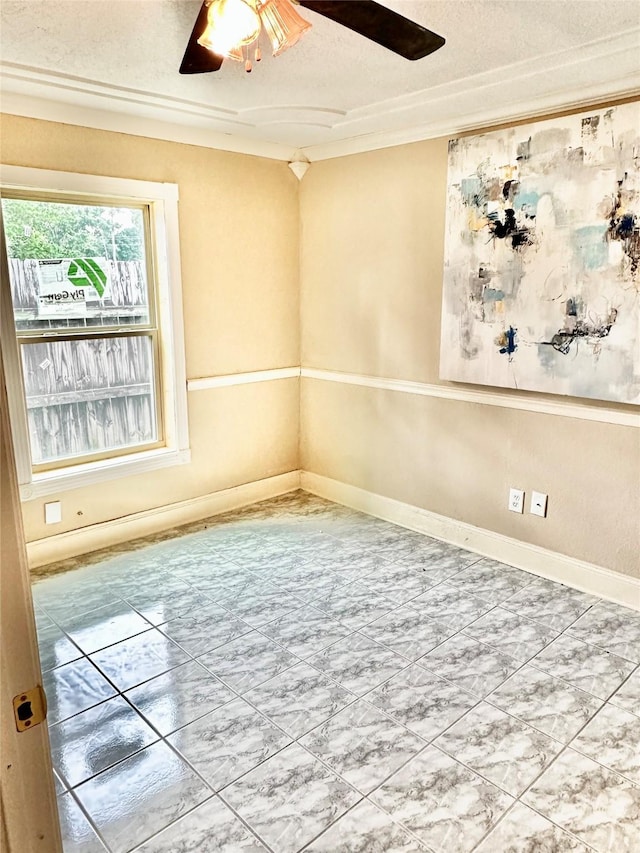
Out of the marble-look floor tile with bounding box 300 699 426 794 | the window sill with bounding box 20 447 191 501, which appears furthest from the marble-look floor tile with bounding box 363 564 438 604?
the window sill with bounding box 20 447 191 501

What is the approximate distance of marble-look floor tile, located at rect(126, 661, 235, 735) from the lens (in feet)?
7.03

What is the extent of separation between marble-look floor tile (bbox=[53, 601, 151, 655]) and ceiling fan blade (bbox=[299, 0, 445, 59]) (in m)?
2.44

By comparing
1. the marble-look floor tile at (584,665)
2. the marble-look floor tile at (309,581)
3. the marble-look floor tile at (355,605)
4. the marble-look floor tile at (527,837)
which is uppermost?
the marble-look floor tile at (527,837)

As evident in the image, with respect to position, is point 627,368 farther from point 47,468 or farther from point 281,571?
point 47,468

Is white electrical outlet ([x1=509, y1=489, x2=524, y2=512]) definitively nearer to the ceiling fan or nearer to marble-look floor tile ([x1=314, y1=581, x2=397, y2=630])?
marble-look floor tile ([x1=314, y1=581, x2=397, y2=630])

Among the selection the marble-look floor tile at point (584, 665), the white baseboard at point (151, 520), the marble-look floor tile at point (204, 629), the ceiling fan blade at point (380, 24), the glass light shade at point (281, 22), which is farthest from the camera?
the white baseboard at point (151, 520)

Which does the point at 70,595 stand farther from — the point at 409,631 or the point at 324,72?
the point at 324,72

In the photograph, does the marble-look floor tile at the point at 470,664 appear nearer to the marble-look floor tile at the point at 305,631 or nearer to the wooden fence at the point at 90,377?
the marble-look floor tile at the point at 305,631

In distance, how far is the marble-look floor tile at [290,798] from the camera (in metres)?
1.69

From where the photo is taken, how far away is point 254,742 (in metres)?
2.03

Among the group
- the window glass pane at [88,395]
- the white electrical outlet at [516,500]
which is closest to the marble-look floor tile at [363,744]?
the white electrical outlet at [516,500]

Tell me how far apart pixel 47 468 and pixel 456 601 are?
7.46 ft

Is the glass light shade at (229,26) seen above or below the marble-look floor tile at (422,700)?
above

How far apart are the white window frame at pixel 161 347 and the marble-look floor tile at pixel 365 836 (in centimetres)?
228
